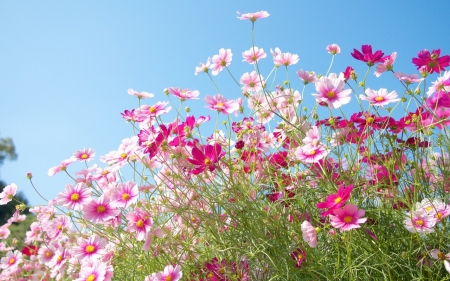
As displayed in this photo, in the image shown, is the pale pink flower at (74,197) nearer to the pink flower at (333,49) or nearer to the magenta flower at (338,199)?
the magenta flower at (338,199)

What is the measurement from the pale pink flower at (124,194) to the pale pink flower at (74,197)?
101 mm

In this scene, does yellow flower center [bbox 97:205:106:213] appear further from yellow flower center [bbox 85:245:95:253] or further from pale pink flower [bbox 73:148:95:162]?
pale pink flower [bbox 73:148:95:162]

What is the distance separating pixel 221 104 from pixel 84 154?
583mm

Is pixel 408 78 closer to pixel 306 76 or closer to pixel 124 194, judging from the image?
pixel 306 76

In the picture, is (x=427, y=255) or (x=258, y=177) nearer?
(x=427, y=255)

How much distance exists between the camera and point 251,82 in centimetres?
150

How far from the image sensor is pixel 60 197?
1322mm

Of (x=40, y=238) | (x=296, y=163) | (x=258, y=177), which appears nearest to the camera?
(x=296, y=163)

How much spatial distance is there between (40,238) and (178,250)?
1.04 m

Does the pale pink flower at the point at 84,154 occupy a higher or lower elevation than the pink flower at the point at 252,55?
lower

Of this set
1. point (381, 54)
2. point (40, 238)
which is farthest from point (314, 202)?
point (40, 238)

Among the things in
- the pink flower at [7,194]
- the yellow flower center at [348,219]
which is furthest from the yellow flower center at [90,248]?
the yellow flower center at [348,219]

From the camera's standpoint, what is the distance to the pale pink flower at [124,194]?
1222 mm

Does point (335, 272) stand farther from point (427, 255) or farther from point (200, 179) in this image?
point (200, 179)
